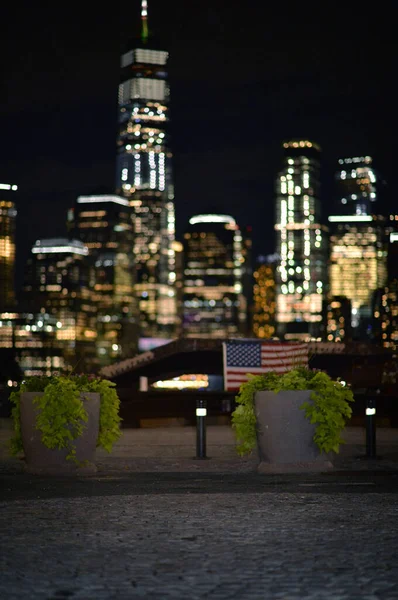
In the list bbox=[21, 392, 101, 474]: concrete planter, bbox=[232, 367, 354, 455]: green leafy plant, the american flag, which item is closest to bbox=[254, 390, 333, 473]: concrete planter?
bbox=[232, 367, 354, 455]: green leafy plant

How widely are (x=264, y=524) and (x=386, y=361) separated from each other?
3393 inches

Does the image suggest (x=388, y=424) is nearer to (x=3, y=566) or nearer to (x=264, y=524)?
(x=264, y=524)

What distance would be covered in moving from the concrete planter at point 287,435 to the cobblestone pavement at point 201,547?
3.84m

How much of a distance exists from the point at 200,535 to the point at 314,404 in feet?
25.2

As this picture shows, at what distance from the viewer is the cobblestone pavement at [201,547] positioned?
312 inches

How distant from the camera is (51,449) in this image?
1812cm

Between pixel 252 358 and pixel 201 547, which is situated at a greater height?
pixel 252 358

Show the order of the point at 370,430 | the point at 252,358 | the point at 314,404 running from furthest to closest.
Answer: the point at 252,358, the point at 370,430, the point at 314,404

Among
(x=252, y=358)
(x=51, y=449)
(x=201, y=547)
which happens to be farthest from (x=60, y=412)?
(x=252, y=358)

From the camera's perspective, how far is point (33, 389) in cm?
1891

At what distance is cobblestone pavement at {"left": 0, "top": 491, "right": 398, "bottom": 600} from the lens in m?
7.93

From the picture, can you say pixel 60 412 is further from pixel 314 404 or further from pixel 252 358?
pixel 252 358


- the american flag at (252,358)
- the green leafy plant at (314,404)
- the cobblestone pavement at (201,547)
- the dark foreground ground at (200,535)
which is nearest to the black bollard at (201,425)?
the green leafy plant at (314,404)

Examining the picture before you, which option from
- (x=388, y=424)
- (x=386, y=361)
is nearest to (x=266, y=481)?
(x=388, y=424)
